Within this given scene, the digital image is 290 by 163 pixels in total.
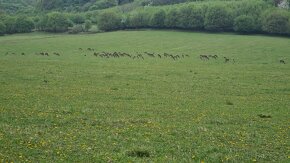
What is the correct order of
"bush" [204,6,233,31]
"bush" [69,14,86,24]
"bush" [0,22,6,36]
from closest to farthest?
"bush" [204,6,233,31]
"bush" [0,22,6,36]
"bush" [69,14,86,24]

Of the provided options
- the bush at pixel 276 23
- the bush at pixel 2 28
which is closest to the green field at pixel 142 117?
the bush at pixel 276 23

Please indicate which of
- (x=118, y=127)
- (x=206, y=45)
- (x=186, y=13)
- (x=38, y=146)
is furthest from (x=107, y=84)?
(x=186, y=13)

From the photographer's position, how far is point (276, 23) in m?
124

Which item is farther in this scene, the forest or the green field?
the forest

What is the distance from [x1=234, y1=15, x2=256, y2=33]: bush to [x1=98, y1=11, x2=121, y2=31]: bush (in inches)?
1917

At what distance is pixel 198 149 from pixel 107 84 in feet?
74.8

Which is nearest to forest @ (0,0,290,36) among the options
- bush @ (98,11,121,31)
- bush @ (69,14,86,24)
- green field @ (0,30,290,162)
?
bush @ (98,11,121,31)

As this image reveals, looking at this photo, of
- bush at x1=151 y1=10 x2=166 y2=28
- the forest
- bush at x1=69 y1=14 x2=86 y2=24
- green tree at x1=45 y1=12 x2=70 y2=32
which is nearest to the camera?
the forest

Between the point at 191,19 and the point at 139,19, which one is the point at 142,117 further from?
the point at 139,19

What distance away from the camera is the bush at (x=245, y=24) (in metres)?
132

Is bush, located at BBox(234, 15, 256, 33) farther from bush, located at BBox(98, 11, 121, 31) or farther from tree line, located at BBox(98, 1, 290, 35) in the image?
bush, located at BBox(98, 11, 121, 31)

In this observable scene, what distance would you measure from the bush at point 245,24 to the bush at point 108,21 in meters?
48.7

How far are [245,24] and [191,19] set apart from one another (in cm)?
2110

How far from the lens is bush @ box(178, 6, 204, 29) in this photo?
475 ft
